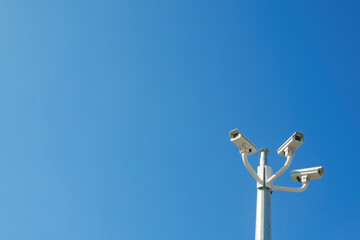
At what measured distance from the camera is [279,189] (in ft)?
26.6

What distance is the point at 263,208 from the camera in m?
7.57

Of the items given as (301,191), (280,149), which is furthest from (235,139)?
(301,191)

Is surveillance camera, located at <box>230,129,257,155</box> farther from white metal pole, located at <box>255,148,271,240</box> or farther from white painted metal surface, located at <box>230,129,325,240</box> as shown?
white metal pole, located at <box>255,148,271,240</box>

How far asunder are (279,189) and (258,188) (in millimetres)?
460

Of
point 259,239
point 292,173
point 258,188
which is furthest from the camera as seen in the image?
point 292,173

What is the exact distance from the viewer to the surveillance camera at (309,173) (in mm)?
8258

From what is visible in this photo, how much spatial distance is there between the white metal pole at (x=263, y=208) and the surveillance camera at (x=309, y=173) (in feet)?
2.31

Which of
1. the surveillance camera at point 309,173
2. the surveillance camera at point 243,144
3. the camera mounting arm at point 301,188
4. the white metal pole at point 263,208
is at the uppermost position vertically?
the surveillance camera at point 243,144

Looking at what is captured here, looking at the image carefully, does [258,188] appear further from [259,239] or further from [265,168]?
[259,239]

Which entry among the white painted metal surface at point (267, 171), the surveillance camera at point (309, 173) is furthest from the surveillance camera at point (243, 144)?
the surveillance camera at point (309, 173)

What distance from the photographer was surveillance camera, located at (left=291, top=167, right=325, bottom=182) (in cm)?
826

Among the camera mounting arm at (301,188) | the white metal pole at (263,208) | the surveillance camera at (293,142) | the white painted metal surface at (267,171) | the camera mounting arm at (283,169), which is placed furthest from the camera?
the surveillance camera at (293,142)

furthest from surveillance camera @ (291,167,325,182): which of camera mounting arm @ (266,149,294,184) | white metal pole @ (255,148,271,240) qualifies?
white metal pole @ (255,148,271,240)

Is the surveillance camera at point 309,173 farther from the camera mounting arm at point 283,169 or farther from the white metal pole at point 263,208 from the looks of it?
the white metal pole at point 263,208
